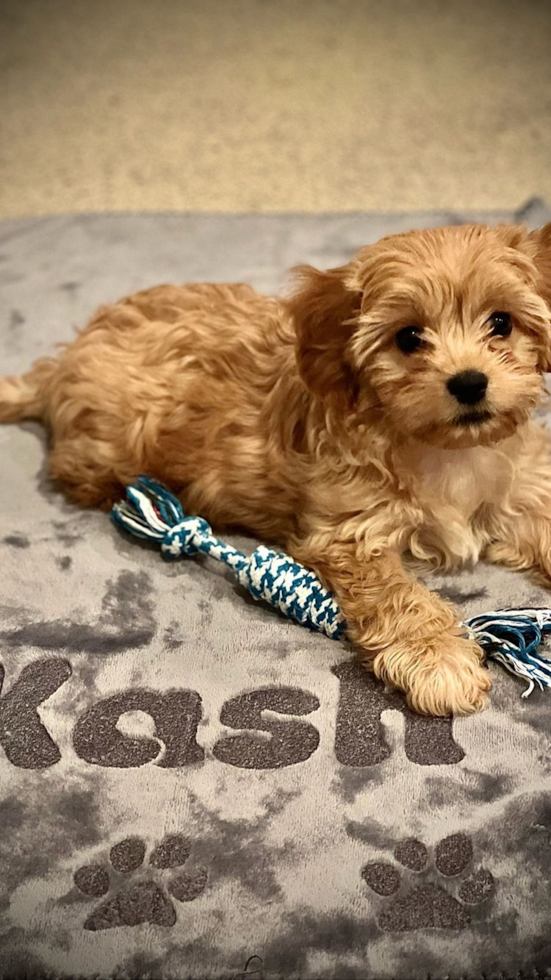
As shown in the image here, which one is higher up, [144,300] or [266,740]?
[144,300]

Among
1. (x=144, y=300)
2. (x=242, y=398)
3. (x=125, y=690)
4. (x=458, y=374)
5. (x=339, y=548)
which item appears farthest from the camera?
(x=144, y=300)

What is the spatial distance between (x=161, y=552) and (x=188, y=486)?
0.14 m

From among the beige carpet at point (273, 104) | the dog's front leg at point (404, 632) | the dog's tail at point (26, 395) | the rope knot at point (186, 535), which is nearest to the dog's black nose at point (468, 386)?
the dog's front leg at point (404, 632)

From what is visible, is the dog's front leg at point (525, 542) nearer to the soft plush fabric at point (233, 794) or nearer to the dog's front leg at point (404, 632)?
the soft plush fabric at point (233, 794)

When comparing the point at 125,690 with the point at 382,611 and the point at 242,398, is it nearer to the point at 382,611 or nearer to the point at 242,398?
the point at 382,611

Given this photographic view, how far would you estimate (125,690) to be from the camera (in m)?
1.57

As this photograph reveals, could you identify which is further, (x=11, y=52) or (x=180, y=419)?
(x=11, y=52)

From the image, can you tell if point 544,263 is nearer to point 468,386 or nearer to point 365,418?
point 468,386

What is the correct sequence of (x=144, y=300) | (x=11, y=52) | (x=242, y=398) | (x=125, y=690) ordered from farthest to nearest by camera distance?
(x=11, y=52), (x=144, y=300), (x=242, y=398), (x=125, y=690)

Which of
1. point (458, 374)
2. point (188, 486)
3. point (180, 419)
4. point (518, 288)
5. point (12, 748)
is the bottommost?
point (12, 748)

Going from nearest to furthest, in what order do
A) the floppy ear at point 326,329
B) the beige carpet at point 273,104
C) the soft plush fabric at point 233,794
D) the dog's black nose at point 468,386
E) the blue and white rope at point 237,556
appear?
the soft plush fabric at point 233,794 < the dog's black nose at point 468,386 < the floppy ear at point 326,329 < the blue and white rope at point 237,556 < the beige carpet at point 273,104

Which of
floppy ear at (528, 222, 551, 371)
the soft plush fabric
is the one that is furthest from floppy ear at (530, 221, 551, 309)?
the soft plush fabric

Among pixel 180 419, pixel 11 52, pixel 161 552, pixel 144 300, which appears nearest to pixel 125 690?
pixel 161 552

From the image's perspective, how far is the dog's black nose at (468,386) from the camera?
142cm
